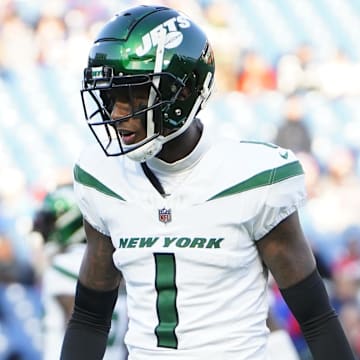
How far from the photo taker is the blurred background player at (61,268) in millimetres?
3842

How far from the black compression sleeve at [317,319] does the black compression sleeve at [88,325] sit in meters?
0.44

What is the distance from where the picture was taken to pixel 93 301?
8.31ft

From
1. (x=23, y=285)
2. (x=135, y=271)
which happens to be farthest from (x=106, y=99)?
(x=23, y=285)

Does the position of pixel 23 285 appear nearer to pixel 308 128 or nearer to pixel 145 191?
pixel 308 128

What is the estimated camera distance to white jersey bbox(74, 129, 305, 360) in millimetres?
2287

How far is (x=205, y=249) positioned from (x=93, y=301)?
377mm

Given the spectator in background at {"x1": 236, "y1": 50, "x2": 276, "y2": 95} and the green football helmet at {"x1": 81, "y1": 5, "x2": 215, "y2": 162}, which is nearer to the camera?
the green football helmet at {"x1": 81, "y1": 5, "x2": 215, "y2": 162}

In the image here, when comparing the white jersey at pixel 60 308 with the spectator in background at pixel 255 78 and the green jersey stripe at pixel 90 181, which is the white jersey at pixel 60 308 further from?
the spectator in background at pixel 255 78

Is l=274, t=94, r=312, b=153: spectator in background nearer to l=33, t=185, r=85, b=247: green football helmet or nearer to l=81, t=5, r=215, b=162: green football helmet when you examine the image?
l=33, t=185, r=85, b=247: green football helmet

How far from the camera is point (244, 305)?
2.30m

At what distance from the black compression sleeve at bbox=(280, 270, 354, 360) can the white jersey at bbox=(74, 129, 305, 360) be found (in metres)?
0.07

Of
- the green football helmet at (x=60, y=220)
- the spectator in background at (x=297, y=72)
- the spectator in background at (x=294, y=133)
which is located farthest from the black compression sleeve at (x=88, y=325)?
the spectator in background at (x=297, y=72)

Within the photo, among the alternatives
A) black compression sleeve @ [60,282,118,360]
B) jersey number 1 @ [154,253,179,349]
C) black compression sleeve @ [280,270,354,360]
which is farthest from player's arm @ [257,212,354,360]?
black compression sleeve @ [60,282,118,360]

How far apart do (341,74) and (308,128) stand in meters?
0.62
